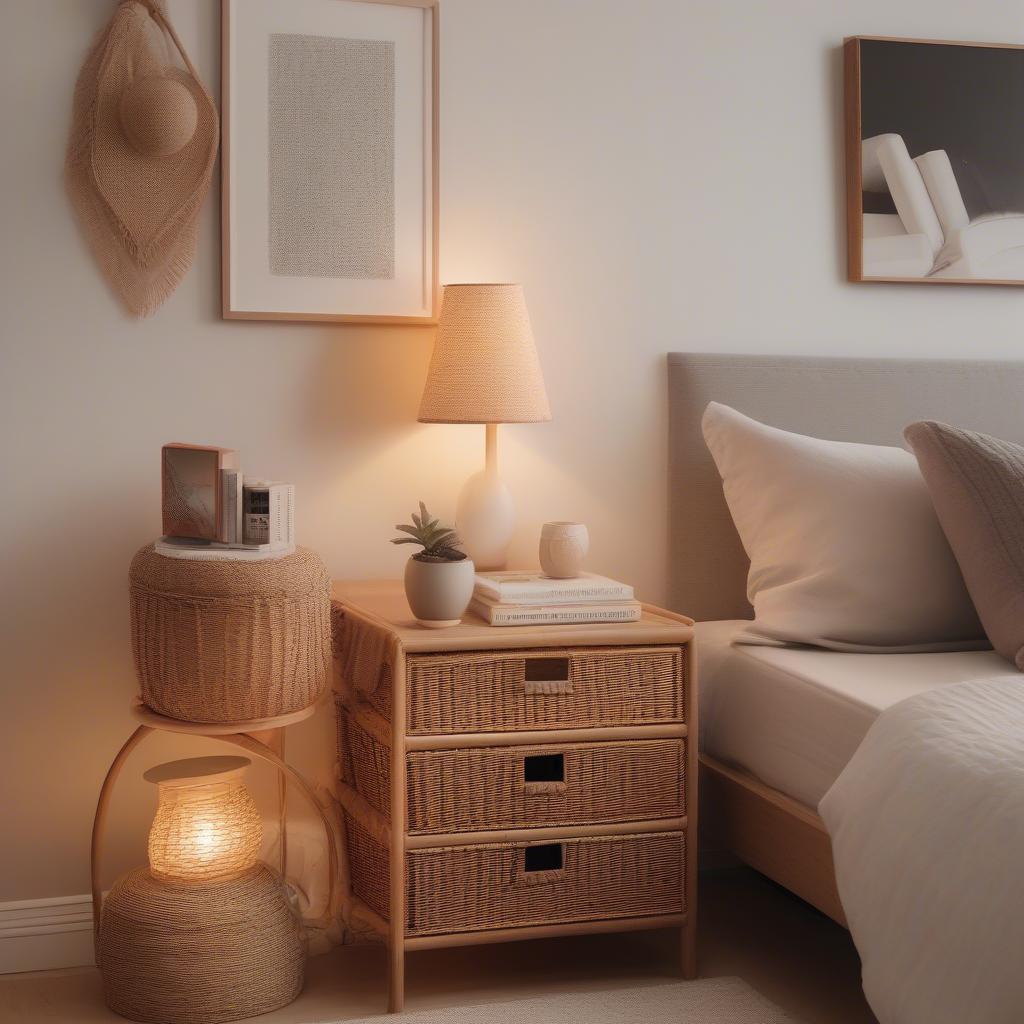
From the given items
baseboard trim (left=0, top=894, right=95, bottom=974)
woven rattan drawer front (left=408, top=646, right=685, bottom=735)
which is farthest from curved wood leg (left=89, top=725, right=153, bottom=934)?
woven rattan drawer front (left=408, top=646, right=685, bottom=735)

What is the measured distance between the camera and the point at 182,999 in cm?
206

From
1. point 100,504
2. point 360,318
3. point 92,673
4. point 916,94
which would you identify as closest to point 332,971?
point 92,673

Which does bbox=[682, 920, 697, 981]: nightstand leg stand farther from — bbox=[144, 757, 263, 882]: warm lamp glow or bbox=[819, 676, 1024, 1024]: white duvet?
bbox=[144, 757, 263, 882]: warm lamp glow

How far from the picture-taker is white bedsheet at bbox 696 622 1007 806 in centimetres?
198

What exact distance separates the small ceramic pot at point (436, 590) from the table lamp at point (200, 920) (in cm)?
45

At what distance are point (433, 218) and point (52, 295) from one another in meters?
0.75

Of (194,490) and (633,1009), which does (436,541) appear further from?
(633,1009)

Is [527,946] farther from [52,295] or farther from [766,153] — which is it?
[766,153]

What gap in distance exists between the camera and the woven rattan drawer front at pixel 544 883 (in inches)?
81.7

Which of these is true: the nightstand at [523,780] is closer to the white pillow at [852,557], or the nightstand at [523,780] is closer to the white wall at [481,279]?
the white pillow at [852,557]

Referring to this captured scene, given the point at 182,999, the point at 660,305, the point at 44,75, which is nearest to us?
the point at 182,999

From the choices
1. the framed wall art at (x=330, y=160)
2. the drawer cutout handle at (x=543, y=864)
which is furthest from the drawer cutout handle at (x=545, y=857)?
the framed wall art at (x=330, y=160)

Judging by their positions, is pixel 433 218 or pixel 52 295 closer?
pixel 52 295

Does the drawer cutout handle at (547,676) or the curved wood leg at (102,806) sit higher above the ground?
the drawer cutout handle at (547,676)
